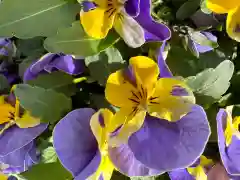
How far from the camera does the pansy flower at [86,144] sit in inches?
15.9

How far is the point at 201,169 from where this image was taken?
43 cm

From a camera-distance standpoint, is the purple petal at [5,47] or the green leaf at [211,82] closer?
the green leaf at [211,82]

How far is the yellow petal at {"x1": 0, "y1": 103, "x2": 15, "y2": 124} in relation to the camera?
46cm

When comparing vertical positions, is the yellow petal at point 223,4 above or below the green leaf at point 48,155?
above

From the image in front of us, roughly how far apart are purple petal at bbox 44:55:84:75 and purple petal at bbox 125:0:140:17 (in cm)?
8

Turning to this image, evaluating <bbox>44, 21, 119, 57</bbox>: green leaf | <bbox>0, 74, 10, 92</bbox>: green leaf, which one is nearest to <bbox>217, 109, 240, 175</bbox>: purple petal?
<bbox>44, 21, 119, 57</bbox>: green leaf

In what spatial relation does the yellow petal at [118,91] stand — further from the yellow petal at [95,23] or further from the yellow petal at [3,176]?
the yellow petal at [3,176]

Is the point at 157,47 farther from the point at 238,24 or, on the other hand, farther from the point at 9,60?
the point at 9,60

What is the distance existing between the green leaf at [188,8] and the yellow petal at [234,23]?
5 cm

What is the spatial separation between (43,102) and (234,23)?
0.54 feet

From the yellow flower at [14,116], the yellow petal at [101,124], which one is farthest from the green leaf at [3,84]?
the yellow petal at [101,124]

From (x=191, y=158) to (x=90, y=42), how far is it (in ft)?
0.40

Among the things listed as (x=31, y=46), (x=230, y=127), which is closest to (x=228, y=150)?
(x=230, y=127)

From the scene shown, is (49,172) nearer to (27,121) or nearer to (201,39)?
(27,121)
